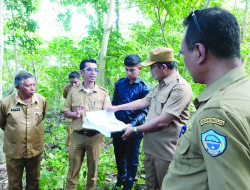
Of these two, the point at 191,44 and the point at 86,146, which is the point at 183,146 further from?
the point at 86,146

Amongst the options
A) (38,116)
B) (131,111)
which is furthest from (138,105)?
(38,116)

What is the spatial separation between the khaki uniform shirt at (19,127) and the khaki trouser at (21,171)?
0.42 feet

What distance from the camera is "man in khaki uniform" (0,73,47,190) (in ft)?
7.93

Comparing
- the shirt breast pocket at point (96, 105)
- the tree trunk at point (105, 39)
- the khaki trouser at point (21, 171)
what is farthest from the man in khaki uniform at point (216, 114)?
the tree trunk at point (105, 39)

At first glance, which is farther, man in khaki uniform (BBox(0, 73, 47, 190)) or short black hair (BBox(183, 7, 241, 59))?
man in khaki uniform (BBox(0, 73, 47, 190))

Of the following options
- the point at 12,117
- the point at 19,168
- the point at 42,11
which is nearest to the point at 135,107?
the point at 12,117

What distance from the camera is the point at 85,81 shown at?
2.85 m

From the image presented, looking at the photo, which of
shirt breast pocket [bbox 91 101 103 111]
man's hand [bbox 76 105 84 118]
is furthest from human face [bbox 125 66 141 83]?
man's hand [bbox 76 105 84 118]

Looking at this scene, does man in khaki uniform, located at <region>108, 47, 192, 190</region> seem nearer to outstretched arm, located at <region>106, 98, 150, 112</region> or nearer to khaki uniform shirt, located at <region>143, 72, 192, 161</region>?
khaki uniform shirt, located at <region>143, 72, 192, 161</region>

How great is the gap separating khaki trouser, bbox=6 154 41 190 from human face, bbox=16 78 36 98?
0.95 meters

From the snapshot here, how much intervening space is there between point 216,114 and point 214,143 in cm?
12

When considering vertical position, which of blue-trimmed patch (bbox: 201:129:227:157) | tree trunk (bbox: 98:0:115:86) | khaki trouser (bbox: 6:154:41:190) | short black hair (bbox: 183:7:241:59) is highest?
tree trunk (bbox: 98:0:115:86)

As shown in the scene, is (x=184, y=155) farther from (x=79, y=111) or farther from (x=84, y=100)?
(x=84, y=100)

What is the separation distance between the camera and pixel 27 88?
7.94 ft
